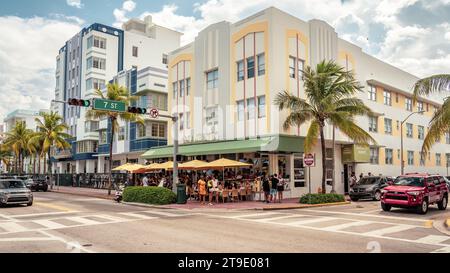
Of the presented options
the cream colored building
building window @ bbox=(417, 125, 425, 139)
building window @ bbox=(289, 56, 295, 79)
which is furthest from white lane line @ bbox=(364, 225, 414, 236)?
building window @ bbox=(417, 125, 425, 139)

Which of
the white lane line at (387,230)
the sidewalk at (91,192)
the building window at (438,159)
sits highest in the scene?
the building window at (438,159)

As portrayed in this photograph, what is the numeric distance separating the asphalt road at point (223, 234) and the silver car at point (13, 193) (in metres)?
4.71

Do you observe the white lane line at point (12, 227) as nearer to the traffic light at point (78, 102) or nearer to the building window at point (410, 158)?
the traffic light at point (78, 102)

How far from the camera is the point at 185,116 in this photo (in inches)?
1367

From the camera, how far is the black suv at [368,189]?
25969 mm

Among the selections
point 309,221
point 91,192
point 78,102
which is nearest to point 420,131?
point 309,221

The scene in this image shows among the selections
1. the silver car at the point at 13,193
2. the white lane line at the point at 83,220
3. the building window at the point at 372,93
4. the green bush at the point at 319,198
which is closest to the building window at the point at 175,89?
the silver car at the point at 13,193

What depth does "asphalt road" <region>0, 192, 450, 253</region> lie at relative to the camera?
9.73 m

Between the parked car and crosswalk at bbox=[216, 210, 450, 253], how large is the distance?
1.75m

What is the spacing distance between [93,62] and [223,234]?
5160 cm

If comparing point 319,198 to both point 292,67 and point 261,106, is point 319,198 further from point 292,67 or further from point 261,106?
point 292,67

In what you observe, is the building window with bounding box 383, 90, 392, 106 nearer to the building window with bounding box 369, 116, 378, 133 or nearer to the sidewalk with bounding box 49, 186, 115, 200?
the building window with bounding box 369, 116, 378, 133
